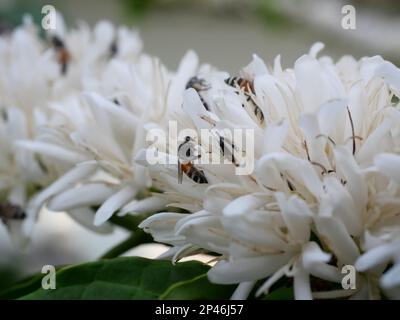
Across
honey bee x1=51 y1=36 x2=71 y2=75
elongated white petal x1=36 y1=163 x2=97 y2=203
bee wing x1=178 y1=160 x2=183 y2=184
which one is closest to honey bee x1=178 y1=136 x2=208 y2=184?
bee wing x1=178 y1=160 x2=183 y2=184

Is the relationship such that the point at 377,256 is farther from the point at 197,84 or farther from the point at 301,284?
the point at 197,84

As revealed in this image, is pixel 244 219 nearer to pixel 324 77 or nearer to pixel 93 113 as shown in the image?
pixel 324 77

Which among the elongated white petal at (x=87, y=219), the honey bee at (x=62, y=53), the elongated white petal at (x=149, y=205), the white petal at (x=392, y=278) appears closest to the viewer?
the white petal at (x=392, y=278)

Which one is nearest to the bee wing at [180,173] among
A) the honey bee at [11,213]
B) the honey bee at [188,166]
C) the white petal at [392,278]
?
the honey bee at [188,166]

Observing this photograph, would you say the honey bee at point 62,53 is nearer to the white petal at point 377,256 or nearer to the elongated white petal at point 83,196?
the elongated white petal at point 83,196

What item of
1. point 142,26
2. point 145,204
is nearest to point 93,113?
point 145,204

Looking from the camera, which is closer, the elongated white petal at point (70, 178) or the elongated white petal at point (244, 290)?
the elongated white petal at point (244, 290)

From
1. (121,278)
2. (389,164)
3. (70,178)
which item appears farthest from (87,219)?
(389,164)
